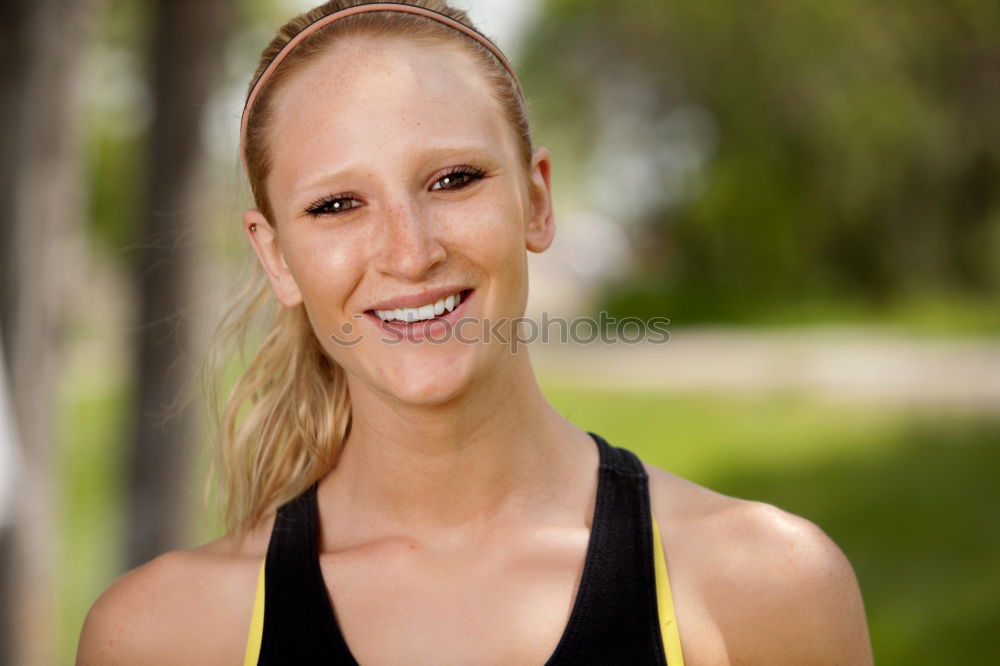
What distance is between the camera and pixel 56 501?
4.23 meters

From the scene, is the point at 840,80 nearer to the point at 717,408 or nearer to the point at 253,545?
the point at 717,408

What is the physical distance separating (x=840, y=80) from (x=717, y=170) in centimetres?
356

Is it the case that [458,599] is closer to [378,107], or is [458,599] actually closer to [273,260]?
[273,260]

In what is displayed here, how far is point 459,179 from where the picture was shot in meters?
1.83


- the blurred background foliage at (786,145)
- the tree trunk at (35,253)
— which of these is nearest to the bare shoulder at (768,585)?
the tree trunk at (35,253)

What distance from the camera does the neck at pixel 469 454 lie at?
195 centimetres

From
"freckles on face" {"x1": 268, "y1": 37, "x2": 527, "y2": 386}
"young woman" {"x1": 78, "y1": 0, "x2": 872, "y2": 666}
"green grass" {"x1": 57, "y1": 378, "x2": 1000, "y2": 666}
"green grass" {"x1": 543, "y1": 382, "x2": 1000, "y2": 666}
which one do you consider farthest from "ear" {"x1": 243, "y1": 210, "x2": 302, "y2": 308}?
"green grass" {"x1": 543, "y1": 382, "x2": 1000, "y2": 666}

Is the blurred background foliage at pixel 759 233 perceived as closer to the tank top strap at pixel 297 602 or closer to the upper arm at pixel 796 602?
the tank top strap at pixel 297 602

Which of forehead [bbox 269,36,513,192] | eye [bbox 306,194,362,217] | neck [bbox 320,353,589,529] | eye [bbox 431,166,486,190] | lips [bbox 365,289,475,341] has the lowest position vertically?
neck [bbox 320,353,589,529]

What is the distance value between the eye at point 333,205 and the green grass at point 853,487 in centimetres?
280

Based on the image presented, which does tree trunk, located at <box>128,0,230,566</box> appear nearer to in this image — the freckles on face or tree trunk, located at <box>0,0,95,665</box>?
tree trunk, located at <box>0,0,95,665</box>

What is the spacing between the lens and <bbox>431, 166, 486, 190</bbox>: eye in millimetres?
1820

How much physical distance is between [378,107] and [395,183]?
0.13 meters

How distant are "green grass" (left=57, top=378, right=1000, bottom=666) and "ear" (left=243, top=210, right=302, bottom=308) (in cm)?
255
